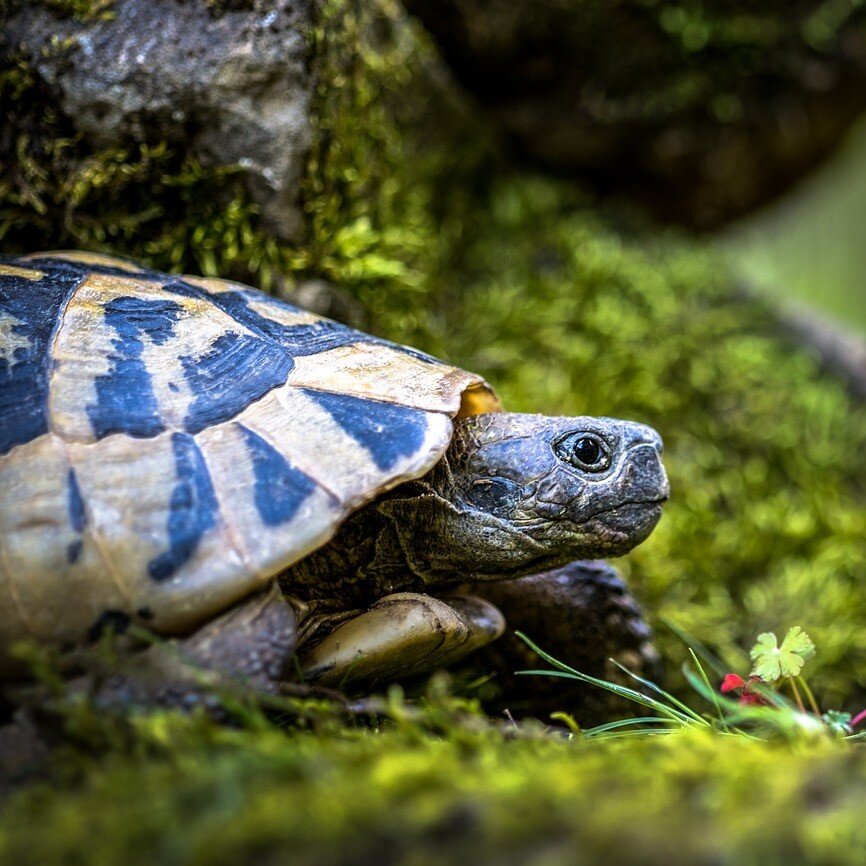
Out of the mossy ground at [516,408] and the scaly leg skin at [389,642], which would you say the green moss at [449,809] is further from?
the scaly leg skin at [389,642]

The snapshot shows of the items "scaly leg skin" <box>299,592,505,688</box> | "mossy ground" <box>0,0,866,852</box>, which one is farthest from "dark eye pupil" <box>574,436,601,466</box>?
"mossy ground" <box>0,0,866,852</box>

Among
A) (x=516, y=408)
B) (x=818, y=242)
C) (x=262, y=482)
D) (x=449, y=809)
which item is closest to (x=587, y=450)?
(x=262, y=482)

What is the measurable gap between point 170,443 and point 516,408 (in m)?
2.00

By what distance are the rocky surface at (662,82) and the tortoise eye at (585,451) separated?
290 cm

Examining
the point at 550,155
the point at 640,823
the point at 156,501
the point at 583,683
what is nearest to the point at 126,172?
the point at 156,501

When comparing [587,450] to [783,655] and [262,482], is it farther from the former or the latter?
[262,482]

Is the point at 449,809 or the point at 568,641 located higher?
the point at 449,809

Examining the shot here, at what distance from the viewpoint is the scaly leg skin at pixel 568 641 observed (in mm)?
2475

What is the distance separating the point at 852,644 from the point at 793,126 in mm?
3180

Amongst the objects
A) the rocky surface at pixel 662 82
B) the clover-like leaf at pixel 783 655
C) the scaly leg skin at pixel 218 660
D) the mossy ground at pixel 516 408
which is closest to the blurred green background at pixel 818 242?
the rocky surface at pixel 662 82

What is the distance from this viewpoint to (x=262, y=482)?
1.79 m

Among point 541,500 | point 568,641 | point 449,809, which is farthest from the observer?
point 568,641

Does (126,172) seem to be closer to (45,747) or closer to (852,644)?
(45,747)

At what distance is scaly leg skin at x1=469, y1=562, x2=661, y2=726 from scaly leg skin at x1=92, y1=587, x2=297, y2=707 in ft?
2.76
